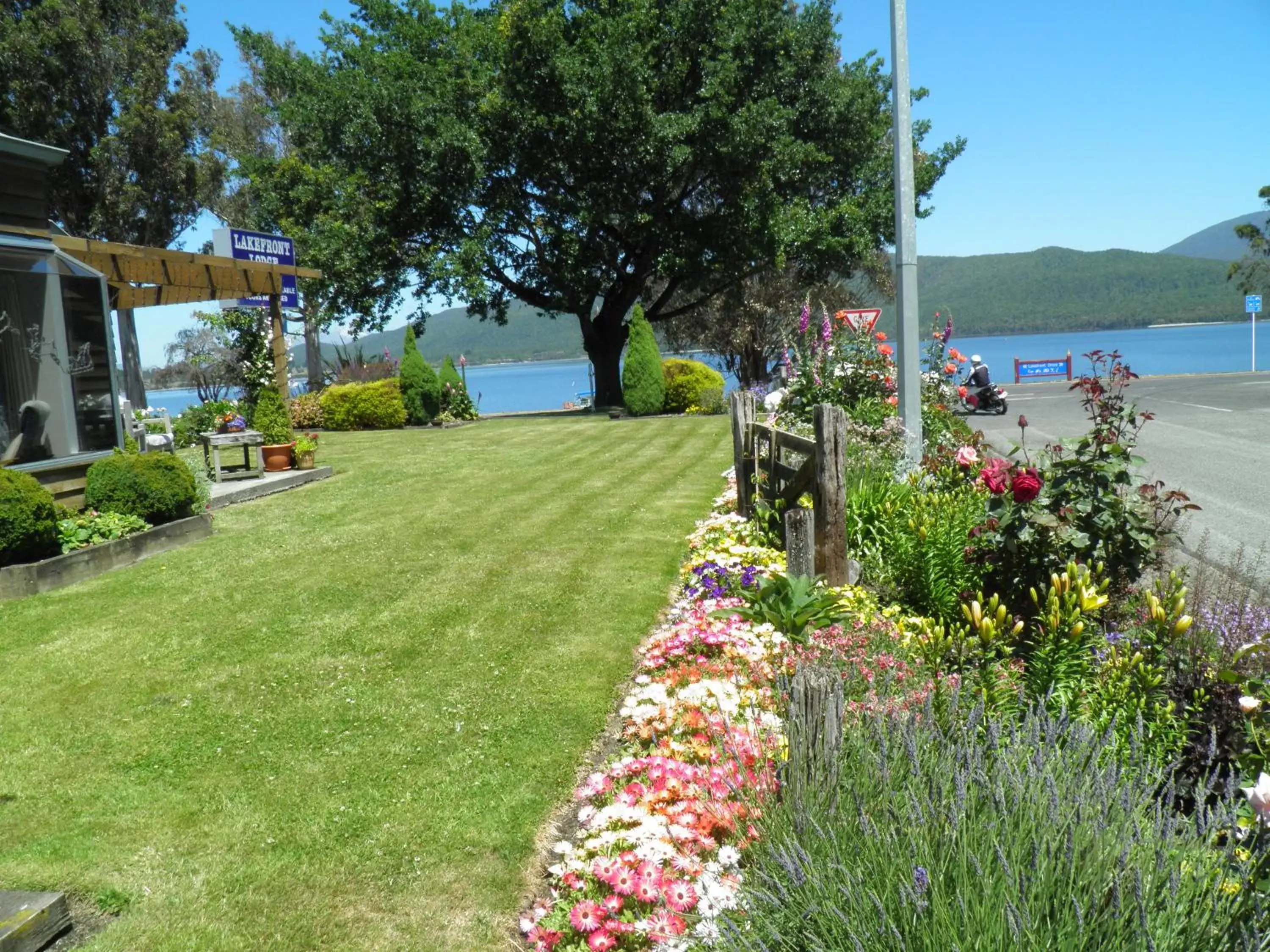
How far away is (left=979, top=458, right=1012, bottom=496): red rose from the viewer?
5492mm

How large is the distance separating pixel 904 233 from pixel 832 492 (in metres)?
3.96

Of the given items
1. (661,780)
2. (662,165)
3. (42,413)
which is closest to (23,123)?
(662,165)

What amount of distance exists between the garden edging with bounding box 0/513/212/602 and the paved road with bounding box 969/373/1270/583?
9.14 m

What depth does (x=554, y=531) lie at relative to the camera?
34.0 feet

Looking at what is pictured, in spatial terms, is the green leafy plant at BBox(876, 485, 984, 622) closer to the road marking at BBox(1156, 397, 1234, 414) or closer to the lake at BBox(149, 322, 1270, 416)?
the lake at BBox(149, 322, 1270, 416)

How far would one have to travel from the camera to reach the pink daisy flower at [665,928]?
10.1 feet

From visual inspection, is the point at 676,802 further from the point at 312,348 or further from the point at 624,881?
the point at 312,348

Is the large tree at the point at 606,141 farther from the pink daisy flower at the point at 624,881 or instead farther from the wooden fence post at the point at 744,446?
the pink daisy flower at the point at 624,881

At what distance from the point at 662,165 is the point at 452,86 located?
660 cm

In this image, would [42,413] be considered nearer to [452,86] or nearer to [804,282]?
[452,86]

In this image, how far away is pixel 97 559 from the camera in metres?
8.84

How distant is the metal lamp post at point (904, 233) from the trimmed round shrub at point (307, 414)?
1957 cm

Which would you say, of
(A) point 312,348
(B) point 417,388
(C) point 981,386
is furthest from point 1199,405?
(A) point 312,348

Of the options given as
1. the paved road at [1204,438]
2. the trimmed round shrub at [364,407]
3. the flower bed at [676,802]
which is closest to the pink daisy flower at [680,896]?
the flower bed at [676,802]
